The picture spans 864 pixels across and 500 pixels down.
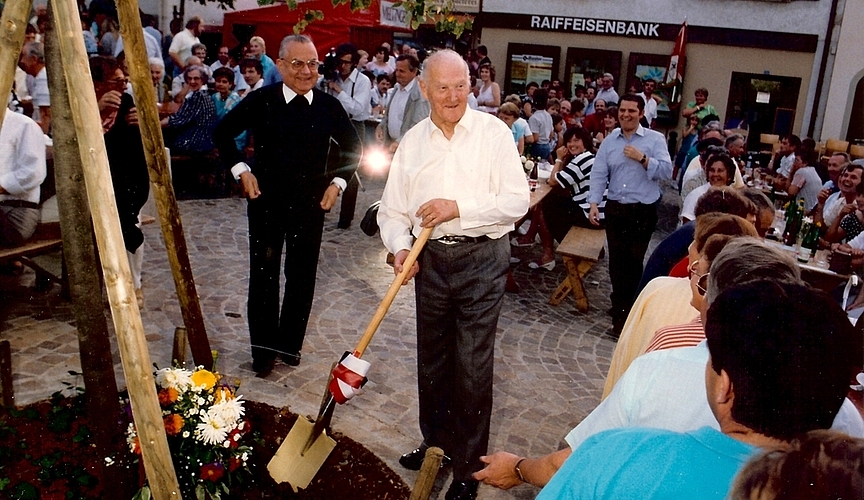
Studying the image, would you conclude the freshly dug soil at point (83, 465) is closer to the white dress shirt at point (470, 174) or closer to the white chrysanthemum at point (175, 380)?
the white chrysanthemum at point (175, 380)

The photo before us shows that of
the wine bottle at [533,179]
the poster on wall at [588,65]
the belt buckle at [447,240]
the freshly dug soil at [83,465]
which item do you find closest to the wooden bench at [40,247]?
the freshly dug soil at [83,465]

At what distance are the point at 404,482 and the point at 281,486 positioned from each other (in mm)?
691

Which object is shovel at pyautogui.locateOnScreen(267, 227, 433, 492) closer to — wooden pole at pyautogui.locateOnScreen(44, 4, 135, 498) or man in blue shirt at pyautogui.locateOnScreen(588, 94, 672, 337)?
wooden pole at pyautogui.locateOnScreen(44, 4, 135, 498)

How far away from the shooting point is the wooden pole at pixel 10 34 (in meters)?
2.30

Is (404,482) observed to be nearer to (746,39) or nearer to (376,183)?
(376,183)

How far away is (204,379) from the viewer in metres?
3.25

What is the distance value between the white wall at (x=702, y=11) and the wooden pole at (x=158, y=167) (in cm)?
2056

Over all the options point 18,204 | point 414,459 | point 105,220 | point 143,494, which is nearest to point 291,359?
point 414,459

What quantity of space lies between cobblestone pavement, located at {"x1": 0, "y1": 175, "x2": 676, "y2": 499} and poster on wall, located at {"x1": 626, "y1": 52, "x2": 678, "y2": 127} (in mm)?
14205

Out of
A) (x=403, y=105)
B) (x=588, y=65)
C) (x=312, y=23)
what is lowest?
(x=403, y=105)

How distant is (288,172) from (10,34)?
8.35 feet

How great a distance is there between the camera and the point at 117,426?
10.7 feet

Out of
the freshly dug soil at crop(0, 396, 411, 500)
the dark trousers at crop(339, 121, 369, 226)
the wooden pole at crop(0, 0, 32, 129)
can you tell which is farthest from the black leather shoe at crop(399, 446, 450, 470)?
the dark trousers at crop(339, 121, 369, 226)

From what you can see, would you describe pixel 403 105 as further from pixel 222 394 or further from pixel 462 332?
pixel 222 394
